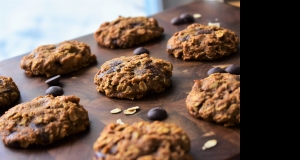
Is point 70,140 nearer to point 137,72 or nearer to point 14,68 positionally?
point 137,72

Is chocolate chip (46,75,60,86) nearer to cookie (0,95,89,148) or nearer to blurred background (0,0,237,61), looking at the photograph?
cookie (0,95,89,148)

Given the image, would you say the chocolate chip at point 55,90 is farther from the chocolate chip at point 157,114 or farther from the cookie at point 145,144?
the cookie at point 145,144

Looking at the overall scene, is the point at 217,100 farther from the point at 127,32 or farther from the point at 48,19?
the point at 48,19

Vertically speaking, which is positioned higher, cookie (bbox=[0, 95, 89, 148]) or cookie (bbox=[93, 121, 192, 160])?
cookie (bbox=[93, 121, 192, 160])

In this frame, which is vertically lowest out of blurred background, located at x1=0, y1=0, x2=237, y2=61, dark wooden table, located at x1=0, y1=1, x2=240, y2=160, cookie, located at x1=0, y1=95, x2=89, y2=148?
blurred background, located at x1=0, y1=0, x2=237, y2=61

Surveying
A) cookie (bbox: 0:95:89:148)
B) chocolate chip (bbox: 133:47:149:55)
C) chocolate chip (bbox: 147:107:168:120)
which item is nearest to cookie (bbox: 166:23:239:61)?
chocolate chip (bbox: 133:47:149:55)

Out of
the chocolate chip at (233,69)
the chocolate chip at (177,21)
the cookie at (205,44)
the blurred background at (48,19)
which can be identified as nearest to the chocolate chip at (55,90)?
the cookie at (205,44)
